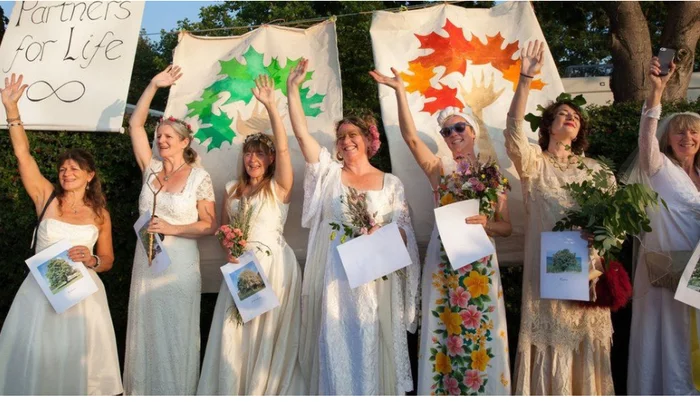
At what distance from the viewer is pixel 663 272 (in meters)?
4.02

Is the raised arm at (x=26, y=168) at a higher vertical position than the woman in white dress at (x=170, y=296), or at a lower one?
higher

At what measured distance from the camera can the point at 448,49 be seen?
5.16 metres

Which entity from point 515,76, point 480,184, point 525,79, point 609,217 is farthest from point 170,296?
point 515,76

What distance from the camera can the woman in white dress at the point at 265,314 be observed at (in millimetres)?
4289

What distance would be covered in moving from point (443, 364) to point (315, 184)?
4.42 ft

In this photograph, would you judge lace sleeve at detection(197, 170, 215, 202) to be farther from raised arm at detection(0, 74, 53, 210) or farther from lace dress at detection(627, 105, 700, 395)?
lace dress at detection(627, 105, 700, 395)

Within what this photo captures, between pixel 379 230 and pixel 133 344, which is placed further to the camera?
pixel 133 344

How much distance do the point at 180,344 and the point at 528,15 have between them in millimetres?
3414

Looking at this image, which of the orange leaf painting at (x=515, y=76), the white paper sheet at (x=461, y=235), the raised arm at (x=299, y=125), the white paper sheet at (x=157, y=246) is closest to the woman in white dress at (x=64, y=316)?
the white paper sheet at (x=157, y=246)

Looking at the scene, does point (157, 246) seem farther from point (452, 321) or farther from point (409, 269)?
point (452, 321)

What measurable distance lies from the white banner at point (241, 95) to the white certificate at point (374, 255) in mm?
1031

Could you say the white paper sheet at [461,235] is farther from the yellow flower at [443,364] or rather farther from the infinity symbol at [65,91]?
the infinity symbol at [65,91]

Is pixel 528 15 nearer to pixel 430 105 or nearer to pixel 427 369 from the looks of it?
pixel 430 105

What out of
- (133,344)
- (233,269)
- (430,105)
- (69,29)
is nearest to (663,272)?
(430,105)
